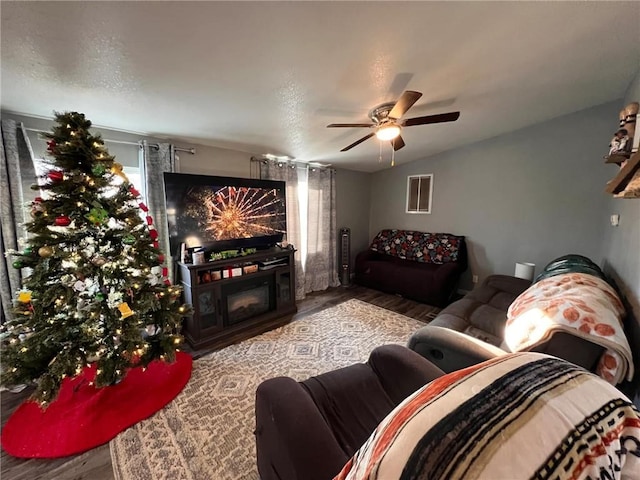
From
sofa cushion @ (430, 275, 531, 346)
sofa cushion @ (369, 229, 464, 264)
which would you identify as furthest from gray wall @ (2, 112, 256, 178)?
sofa cushion @ (430, 275, 531, 346)

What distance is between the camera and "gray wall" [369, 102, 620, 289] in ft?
9.07

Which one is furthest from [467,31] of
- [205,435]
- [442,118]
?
[205,435]

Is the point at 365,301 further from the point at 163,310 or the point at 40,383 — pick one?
the point at 40,383

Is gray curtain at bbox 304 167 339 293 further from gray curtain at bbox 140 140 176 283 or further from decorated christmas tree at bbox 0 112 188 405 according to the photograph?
decorated christmas tree at bbox 0 112 188 405

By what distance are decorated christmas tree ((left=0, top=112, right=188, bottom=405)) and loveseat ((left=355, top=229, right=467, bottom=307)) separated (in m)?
3.06

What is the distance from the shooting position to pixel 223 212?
8.97 ft

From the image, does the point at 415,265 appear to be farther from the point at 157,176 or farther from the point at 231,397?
the point at 157,176

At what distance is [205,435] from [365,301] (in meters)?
2.54

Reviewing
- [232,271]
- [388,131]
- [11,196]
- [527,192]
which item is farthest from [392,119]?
[11,196]

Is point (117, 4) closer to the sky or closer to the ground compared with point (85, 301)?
closer to the sky

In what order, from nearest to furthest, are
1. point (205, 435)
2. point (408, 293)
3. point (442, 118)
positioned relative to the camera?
Result: point (205, 435), point (442, 118), point (408, 293)

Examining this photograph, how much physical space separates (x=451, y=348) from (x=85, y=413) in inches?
94.6

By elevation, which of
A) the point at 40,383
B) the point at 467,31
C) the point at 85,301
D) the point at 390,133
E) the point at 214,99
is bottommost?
the point at 40,383

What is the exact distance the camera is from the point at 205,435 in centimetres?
152
